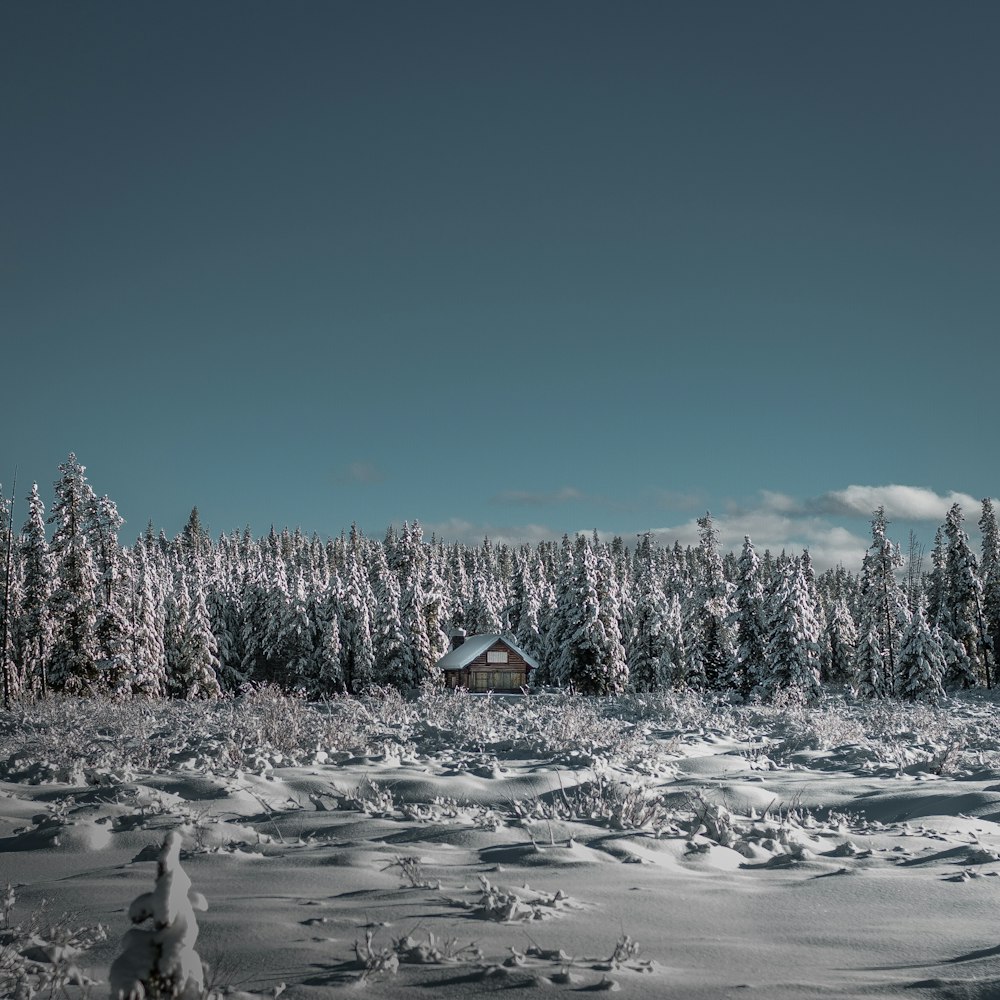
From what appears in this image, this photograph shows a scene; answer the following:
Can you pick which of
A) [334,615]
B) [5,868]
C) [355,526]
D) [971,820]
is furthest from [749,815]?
[355,526]

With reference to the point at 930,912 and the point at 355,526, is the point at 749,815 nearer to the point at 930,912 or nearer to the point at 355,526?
the point at 930,912

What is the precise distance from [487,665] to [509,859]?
50.1 m

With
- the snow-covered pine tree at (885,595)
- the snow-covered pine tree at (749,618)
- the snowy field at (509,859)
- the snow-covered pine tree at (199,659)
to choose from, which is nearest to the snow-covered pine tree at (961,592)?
the snow-covered pine tree at (885,595)

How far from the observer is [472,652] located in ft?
182

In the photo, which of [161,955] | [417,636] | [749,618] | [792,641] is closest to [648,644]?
[749,618]

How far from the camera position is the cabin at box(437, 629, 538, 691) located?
5519cm

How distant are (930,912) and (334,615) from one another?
5832 centimetres

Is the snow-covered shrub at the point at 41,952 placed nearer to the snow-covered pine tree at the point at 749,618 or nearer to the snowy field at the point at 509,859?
the snowy field at the point at 509,859

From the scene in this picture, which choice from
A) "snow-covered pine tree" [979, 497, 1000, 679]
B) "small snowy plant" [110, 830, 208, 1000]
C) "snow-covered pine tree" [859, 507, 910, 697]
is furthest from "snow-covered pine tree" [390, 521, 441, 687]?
"small snowy plant" [110, 830, 208, 1000]

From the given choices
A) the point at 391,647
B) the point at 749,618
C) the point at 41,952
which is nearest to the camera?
the point at 41,952

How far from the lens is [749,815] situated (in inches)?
326

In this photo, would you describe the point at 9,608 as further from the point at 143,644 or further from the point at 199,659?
the point at 199,659

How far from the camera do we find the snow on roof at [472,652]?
55156 mm

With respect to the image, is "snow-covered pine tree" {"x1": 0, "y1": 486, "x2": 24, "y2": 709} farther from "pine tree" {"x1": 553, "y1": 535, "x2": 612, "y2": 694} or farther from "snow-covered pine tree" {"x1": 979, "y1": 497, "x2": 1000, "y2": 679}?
"snow-covered pine tree" {"x1": 979, "y1": 497, "x2": 1000, "y2": 679}
